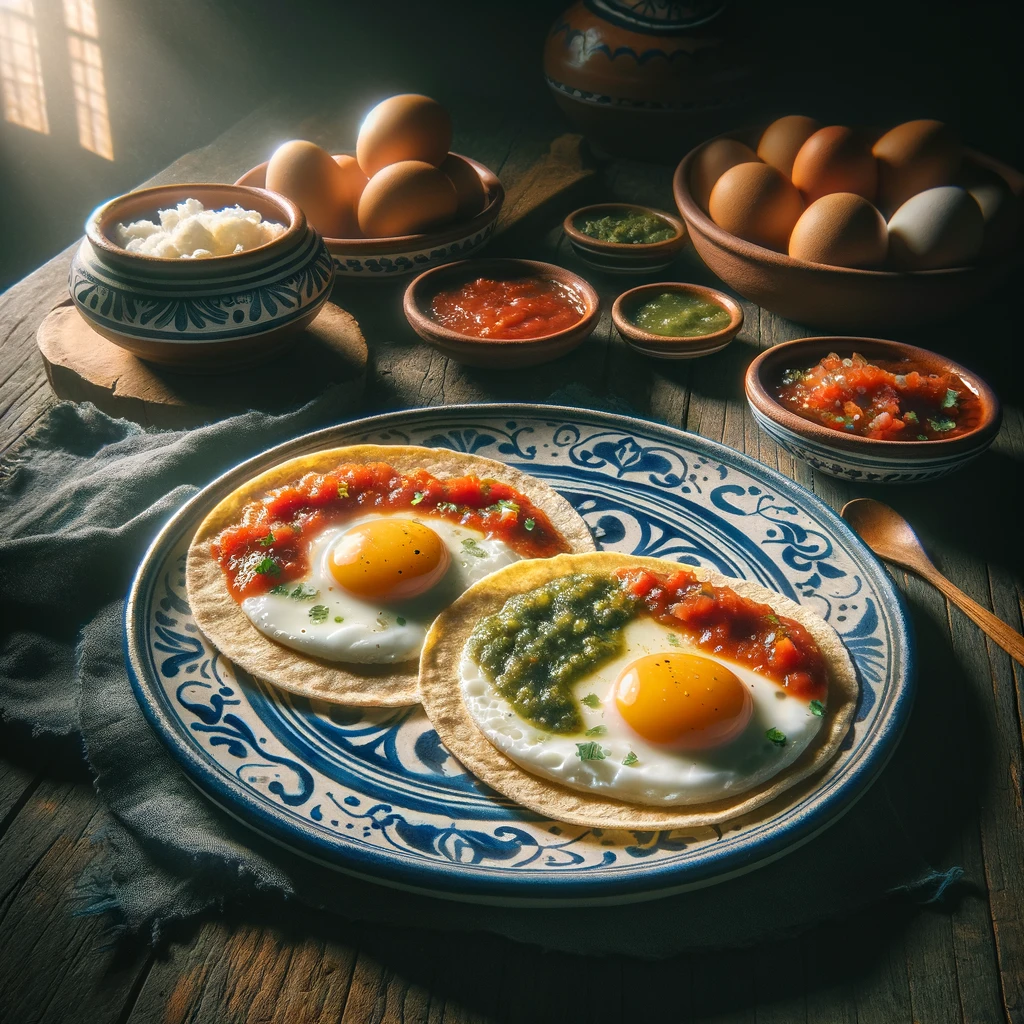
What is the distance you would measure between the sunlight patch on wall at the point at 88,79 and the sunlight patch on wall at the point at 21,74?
29 centimetres

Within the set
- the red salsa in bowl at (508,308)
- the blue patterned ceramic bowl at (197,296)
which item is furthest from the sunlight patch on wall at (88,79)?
the red salsa in bowl at (508,308)

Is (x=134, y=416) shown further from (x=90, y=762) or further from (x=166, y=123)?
(x=166, y=123)

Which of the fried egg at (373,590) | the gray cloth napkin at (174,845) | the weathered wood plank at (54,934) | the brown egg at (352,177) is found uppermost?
the brown egg at (352,177)

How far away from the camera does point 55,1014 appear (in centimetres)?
184

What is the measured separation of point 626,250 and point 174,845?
11.4 feet

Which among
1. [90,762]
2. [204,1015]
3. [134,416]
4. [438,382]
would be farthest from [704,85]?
[204,1015]

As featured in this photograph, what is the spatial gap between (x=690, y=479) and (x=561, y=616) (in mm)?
896

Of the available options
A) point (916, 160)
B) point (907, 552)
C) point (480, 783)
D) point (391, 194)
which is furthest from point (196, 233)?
point (916, 160)

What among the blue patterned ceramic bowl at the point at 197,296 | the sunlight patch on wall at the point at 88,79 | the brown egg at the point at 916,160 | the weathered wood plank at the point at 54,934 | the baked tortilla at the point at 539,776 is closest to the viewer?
the weathered wood plank at the point at 54,934

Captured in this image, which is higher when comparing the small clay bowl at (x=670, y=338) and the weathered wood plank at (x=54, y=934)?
the small clay bowl at (x=670, y=338)

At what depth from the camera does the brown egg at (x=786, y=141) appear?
172 inches

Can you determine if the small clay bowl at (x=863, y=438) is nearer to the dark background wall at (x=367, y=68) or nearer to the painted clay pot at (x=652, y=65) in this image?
the painted clay pot at (x=652, y=65)

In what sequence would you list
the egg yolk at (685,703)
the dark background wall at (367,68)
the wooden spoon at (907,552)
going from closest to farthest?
the egg yolk at (685,703) < the wooden spoon at (907,552) < the dark background wall at (367,68)

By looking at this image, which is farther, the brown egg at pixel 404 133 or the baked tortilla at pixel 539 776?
the brown egg at pixel 404 133
